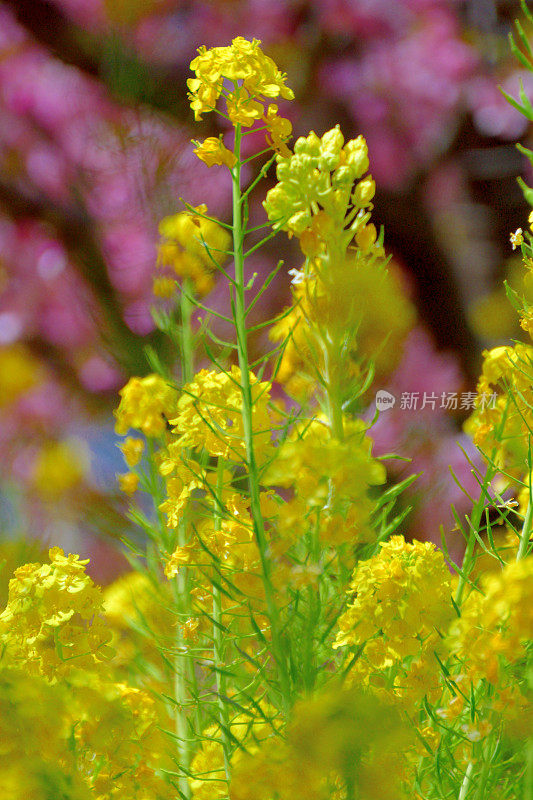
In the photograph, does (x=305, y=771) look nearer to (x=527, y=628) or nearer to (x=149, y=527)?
(x=527, y=628)

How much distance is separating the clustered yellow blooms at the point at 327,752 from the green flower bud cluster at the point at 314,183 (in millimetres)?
203

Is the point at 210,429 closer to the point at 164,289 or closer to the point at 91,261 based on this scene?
the point at 164,289

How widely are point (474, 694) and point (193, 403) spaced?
0.18 meters

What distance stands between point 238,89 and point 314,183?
53 mm

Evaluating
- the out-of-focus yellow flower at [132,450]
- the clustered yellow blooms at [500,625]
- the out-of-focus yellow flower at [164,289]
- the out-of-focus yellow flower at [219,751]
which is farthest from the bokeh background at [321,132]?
the clustered yellow blooms at [500,625]

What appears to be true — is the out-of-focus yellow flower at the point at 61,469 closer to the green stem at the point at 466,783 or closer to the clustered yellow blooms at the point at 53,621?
the clustered yellow blooms at the point at 53,621

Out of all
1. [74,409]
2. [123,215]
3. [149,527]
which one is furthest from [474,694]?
[74,409]

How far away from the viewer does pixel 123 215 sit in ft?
2.44

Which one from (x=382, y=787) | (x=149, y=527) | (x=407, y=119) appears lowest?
(x=382, y=787)

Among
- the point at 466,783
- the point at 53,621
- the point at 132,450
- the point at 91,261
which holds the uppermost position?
the point at 91,261

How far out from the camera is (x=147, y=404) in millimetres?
497

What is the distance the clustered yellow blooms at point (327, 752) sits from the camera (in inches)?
8.2

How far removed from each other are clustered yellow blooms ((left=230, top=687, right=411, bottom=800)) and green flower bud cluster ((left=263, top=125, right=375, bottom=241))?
0.20 m

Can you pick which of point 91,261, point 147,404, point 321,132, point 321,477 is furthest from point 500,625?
point 321,132
